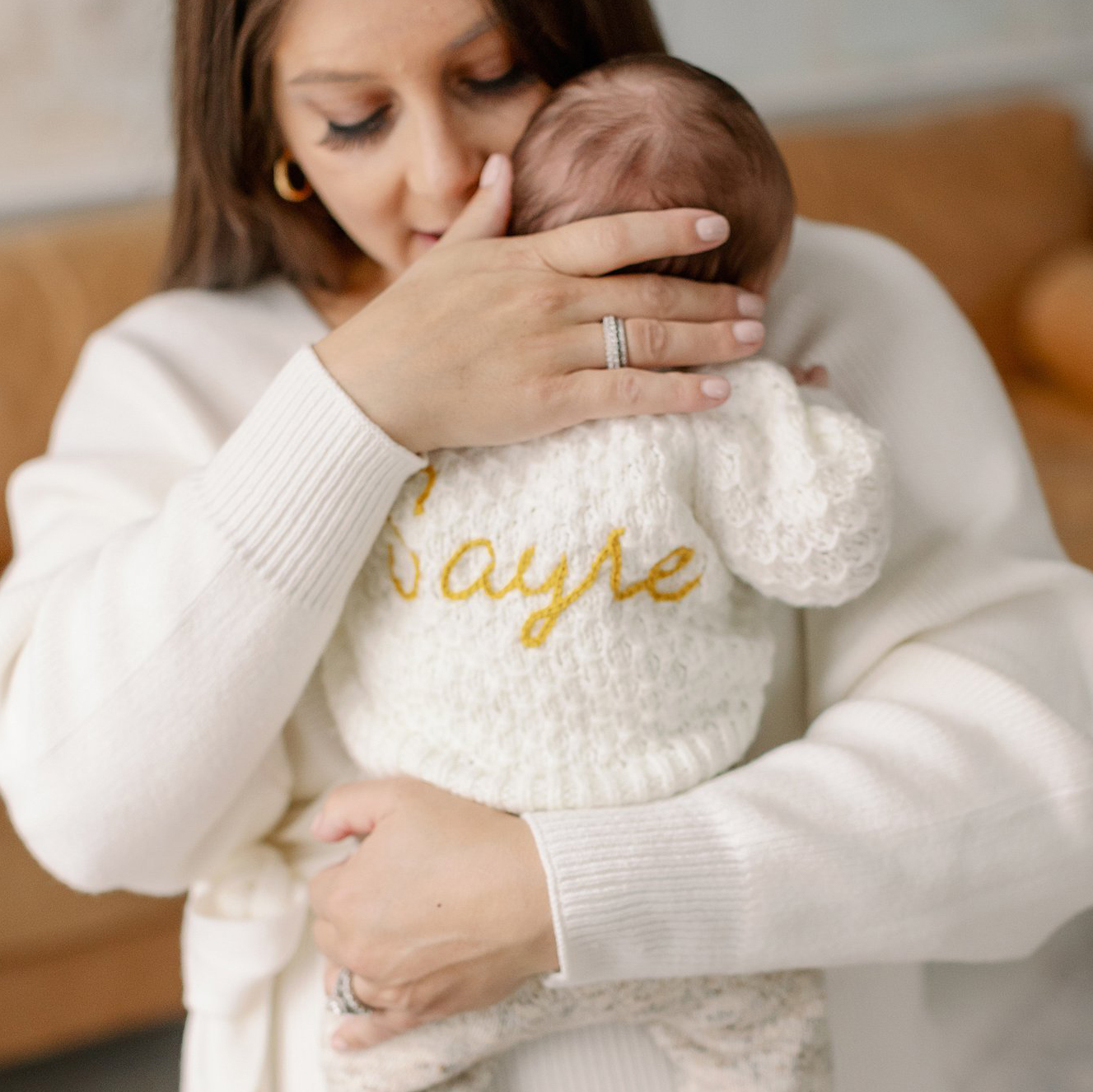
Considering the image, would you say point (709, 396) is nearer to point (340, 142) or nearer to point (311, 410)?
point (311, 410)

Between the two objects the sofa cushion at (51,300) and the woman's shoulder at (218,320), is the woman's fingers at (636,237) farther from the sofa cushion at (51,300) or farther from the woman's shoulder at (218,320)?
the sofa cushion at (51,300)

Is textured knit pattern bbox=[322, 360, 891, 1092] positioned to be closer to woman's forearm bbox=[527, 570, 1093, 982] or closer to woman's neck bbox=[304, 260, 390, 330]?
woman's forearm bbox=[527, 570, 1093, 982]

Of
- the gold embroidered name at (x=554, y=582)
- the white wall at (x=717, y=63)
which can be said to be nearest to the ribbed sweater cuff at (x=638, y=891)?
the gold embroidered name at (x=554, y=582)

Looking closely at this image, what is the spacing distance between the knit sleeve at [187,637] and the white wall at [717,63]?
4.38ft

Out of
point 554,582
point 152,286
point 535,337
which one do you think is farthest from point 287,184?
point 152,286

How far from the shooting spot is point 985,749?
0.85 metres

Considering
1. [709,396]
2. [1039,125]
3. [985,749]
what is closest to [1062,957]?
[985,749]

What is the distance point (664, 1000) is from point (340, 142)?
0.73 metres

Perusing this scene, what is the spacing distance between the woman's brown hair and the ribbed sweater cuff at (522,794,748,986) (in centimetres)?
61

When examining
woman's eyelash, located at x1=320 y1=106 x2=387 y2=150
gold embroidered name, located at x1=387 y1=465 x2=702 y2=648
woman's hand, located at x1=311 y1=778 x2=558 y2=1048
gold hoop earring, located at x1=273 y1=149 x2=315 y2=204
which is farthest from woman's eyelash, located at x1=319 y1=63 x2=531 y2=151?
woman's hand, located at x1=311 y1=778 x2=558 y2=1048

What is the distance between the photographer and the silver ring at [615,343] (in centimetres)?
82

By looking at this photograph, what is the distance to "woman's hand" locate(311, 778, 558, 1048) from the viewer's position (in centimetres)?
77

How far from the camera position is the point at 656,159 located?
822 millimetres

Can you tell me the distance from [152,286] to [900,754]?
1526 mm
